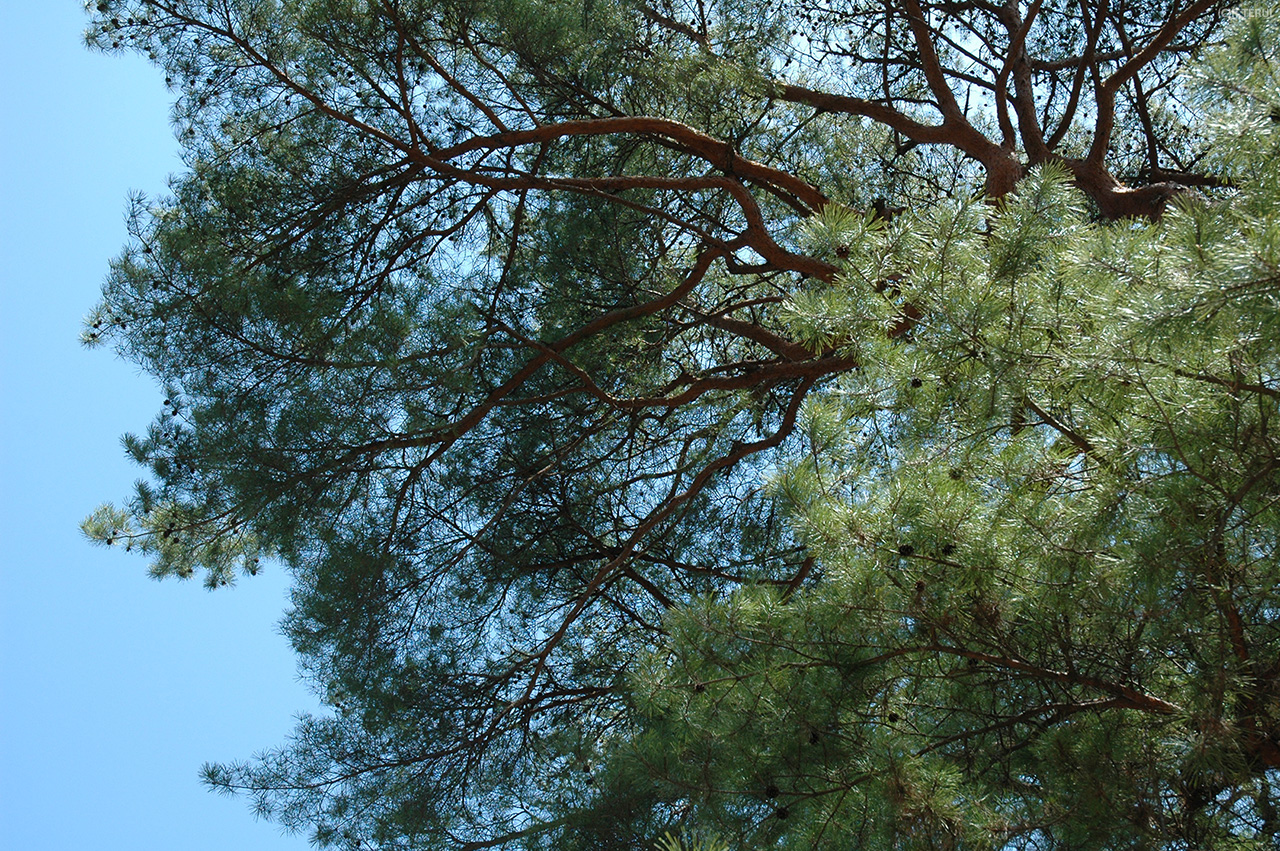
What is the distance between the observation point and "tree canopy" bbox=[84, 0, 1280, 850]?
1.89 m

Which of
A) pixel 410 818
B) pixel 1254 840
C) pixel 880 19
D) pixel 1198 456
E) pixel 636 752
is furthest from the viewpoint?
pixel 880 19

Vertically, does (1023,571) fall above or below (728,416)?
below

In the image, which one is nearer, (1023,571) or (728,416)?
(1023,571)

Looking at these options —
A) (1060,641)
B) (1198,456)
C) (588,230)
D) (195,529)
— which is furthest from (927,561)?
(195,529)

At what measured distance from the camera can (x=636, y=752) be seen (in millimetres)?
2604

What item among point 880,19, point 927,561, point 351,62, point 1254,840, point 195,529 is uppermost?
point 880,19

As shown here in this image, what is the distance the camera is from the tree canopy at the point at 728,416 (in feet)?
6.21

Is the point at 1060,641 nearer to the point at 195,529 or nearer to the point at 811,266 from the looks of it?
the point at 811,266

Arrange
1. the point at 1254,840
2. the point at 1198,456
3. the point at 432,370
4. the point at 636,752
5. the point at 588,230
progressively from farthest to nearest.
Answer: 1. the point at 588,230
2. the point at 432,370
3. the point at 636,752
4. the point at 1254,840
5. the point at 1198,456

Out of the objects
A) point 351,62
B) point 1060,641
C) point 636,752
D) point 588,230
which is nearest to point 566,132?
point 588,230

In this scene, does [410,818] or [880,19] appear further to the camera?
[880,19]

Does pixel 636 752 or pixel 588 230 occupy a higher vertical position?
pixel 588 230

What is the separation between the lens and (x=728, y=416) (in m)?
4.04

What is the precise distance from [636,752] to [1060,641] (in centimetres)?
104
